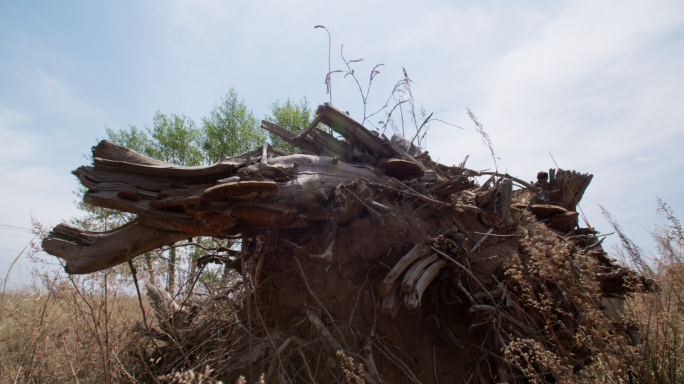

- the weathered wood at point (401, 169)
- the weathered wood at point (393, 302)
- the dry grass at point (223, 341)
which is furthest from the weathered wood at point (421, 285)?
the weathered wood at point (401, 169)

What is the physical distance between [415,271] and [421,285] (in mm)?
140

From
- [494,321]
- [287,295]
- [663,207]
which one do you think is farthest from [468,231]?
[287,295]

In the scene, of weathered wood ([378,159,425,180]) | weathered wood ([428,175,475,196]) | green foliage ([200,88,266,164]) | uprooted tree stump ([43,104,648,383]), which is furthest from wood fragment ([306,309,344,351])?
green foliage ([200,88,266,164])

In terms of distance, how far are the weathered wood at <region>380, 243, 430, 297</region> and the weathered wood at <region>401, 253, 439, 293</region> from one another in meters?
0.05

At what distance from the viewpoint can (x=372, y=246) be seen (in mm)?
3178

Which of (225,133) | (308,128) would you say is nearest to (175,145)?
(225,133)

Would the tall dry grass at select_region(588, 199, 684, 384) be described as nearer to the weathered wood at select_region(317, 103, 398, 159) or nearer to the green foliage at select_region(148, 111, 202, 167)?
the weathered wood at select_region(317, 103, 398, 159)

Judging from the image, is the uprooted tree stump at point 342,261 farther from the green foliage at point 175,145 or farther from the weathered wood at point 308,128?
the green foliage at point 175,145

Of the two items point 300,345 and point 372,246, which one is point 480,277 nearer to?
point 372,246

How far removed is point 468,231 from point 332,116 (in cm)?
202

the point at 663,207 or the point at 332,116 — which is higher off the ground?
the point at 332,116

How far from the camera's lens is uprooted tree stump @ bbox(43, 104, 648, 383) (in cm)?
261

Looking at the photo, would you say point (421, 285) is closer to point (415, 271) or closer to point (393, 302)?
point (415, 271)

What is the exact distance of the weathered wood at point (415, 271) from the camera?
277 cm
